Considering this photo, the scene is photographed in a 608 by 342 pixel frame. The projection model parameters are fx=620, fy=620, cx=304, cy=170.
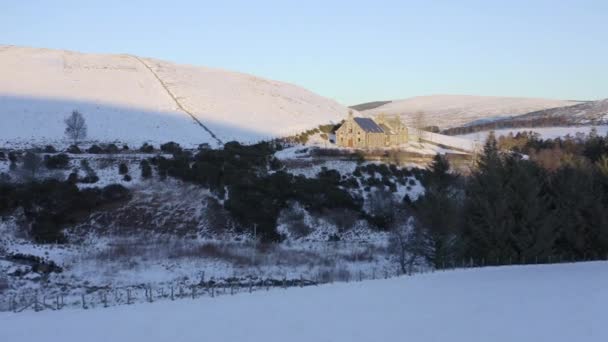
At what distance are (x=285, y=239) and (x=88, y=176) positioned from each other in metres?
13.9

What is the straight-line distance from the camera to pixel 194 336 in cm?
1278

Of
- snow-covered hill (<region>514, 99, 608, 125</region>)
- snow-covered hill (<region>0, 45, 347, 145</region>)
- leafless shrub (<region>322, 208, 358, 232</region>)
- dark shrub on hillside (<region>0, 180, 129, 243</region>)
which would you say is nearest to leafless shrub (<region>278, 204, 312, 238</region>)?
leafless shrub (<region>322, 208, 358, 232</region>)

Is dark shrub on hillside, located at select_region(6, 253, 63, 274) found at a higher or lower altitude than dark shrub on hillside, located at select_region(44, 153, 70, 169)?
lower

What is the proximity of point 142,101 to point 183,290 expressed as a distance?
4146 centimetres

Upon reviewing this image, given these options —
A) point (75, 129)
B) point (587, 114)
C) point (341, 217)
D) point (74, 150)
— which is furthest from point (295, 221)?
point (587, 114)

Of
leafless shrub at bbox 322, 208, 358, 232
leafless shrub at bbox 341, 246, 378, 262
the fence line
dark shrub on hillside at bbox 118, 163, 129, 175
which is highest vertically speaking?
dark shrub on hillside at bbox 118, 163, 129, 175

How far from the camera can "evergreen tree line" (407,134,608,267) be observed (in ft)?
82.5

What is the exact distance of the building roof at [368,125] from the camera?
5609cm

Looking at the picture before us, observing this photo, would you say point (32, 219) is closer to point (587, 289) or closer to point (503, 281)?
point (503, 281)

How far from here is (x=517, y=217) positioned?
25.7 metres

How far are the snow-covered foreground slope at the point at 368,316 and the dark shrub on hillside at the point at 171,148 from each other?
28741 mm

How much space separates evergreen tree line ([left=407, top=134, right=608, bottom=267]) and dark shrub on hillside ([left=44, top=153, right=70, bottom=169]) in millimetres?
23954

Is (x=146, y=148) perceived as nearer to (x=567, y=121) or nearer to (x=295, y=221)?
(x=295, y=221)

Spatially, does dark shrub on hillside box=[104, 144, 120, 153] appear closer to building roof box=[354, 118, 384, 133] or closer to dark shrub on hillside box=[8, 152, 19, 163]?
dark shrub on hillside box=[8, 152, 19, 163]
